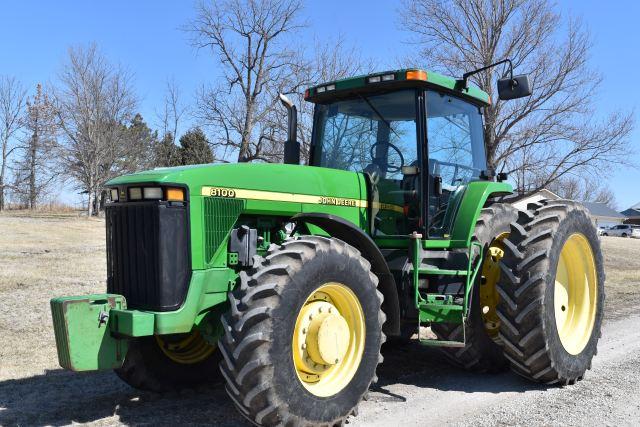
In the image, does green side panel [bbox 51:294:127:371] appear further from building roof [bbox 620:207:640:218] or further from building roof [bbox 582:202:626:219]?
building roof [bbox 620:207:640:218]

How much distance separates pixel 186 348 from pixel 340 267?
5.40 feet

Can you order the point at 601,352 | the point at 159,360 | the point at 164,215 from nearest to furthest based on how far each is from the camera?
the point at 164,215, the point at 159,360, the point at 601,352

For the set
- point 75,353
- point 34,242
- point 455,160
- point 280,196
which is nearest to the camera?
point 75,353

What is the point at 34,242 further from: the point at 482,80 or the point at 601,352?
the point at 601,352

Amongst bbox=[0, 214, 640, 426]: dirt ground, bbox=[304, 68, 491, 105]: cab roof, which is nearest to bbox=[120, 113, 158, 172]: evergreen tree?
bbox=[0, 214, 640, 426]: dirt ground

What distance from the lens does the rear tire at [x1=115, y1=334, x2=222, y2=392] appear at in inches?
180

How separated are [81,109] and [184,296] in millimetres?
31690

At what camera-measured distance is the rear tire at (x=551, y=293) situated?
4.91 metres

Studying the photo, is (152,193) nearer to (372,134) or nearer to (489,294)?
(372,134)

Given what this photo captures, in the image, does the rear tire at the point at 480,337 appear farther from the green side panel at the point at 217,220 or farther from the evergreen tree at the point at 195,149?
the evergreen tree at the point at 195,149

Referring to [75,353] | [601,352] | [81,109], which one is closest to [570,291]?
[601,352]

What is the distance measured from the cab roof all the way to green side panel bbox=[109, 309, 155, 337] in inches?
108

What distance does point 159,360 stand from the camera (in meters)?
4.75

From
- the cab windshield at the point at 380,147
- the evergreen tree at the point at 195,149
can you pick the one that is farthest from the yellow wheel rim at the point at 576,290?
the evergreen tree at the point at 195,149
